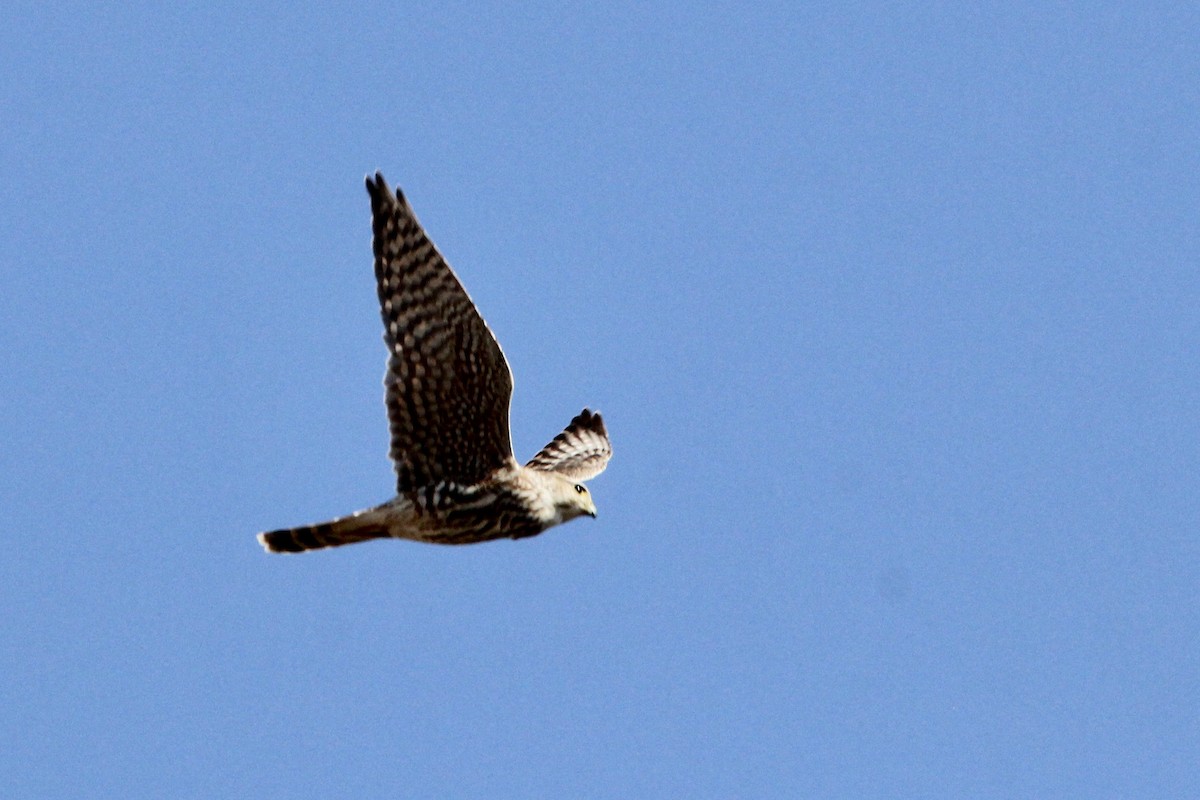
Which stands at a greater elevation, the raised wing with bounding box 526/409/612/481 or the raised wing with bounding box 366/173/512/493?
the raised wing with bounding box 526/409/612/481

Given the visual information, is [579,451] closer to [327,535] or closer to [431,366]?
[327,535]

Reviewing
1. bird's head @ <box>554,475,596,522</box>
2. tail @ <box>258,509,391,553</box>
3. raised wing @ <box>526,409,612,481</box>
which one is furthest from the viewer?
raised wing @ <box>526,409,612,481</box>

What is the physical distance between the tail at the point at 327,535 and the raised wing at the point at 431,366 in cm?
32

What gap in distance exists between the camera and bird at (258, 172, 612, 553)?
12180 millimetres

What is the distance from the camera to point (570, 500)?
1333 cm

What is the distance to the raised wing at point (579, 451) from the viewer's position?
50.4ft

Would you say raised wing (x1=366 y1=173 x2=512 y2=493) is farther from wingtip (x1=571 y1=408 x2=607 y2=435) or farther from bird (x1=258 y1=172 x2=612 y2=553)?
wingtip (x1=571 y1=408 x2=607 y2=435)

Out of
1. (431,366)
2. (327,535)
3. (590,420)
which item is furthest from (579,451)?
(431,366)

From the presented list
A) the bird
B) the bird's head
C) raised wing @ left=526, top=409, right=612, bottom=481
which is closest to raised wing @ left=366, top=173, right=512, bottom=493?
the bird

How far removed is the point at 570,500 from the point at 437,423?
1.18 m

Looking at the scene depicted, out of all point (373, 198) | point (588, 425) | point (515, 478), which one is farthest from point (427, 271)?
point (588, 425)

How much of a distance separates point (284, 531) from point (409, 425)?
1.12 m

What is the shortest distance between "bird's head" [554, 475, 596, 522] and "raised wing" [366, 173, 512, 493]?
1.73ft

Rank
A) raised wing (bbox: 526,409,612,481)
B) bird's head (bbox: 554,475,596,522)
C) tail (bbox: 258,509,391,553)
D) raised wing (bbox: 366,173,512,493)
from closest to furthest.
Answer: raised wing (bbox: 366,173,512,493) → tail (bbox: 258,509,391,553) → bird's head (bbox: 554,475,596,522) → raised wing (bbox: 526,409,612,481)
